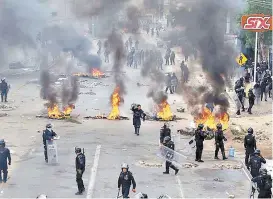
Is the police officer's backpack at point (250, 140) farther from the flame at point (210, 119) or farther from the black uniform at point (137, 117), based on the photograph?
the black uniform at point (137, 117)

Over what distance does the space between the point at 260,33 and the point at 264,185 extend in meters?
28.3

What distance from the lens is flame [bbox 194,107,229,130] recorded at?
25.2 meters

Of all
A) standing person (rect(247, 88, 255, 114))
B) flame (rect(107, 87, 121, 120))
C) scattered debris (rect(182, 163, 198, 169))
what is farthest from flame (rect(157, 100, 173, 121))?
scattered debris (rect(182, 163, 198, 169))

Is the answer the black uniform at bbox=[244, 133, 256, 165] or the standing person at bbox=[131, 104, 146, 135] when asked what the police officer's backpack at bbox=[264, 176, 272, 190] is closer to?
the black uniform at bbox=[244, 133, 256, 165]

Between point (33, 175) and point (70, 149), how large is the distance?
3.67 metres

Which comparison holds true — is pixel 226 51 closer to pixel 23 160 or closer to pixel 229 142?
pixel 229 142

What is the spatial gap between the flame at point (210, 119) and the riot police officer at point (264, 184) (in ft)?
33.0

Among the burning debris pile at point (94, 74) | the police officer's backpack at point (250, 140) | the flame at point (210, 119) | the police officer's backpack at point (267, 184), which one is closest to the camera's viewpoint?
the police officer's backpack at point (267, 184)

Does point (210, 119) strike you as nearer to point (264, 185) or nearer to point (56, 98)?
point (56, 98)

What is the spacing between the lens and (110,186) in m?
17.9

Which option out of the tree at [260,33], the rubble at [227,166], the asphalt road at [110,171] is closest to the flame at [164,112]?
the asphalt road at [110,171]

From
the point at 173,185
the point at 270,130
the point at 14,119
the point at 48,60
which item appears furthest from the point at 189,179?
the point at 48,60

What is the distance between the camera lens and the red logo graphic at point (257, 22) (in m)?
34.0

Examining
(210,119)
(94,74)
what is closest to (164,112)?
(210,119)
